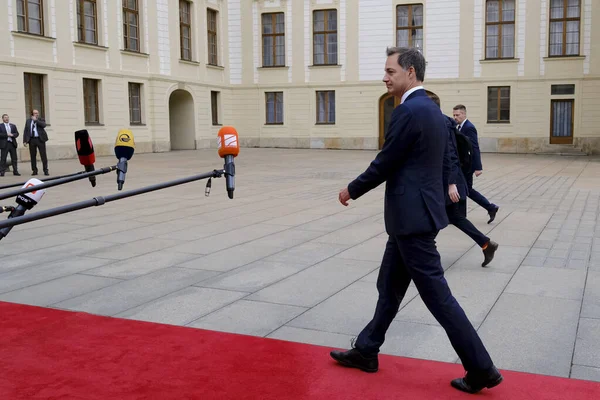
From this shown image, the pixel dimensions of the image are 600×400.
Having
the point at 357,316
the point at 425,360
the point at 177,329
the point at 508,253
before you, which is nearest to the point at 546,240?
the point at 508,253

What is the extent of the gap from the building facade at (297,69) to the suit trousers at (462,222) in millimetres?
19390

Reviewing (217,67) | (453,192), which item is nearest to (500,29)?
(217,67)

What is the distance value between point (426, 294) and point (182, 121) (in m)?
29.9

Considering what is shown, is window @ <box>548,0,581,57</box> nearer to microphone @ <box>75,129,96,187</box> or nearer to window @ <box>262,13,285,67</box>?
window @ <box>262,13,285,67</box>

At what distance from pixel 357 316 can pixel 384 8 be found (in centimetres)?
2916

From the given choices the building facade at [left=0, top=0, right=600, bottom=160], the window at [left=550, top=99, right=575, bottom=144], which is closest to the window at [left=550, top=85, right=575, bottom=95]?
the building facade at [left=0, top=0, right=600, bottom=160]

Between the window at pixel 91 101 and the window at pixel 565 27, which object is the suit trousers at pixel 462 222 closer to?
the window at pixel 91 101

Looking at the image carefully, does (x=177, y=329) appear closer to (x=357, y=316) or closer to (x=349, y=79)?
(x=357, y=316)

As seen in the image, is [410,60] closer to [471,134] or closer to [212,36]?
[471,134]

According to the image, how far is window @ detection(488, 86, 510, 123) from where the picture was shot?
31.3 metres

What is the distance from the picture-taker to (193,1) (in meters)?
31.7

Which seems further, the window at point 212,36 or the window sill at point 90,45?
the window at point 212,36

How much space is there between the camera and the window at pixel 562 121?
30453 millimetres

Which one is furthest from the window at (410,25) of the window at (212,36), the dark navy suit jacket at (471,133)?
the dark navy suit jacket at (471,133)
